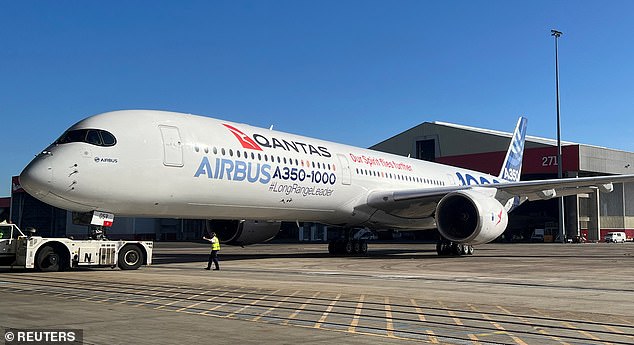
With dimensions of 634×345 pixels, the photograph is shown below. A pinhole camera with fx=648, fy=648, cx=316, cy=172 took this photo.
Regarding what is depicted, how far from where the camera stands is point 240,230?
24.4 metres

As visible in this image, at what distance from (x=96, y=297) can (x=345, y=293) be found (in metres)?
4.32

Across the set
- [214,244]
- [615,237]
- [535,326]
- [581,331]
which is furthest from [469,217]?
[615,237]

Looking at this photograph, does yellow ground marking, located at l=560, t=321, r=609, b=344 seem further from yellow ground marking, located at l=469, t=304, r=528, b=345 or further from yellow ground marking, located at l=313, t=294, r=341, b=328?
yellow ground marking, located at l=313, t=294, r=341, b=328

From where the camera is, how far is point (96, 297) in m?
10.8

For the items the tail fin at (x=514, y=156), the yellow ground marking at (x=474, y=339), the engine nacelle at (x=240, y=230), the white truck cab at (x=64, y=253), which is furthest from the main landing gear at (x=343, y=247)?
the yellow ground marking at (x=474, y=339)

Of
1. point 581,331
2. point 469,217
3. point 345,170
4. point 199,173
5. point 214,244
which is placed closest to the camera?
point 581,331

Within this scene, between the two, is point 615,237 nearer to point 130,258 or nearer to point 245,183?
point 245,183

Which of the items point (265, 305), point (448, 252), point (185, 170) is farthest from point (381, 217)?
point (265, 305)

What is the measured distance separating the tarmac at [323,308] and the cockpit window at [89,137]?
3604 millimetres

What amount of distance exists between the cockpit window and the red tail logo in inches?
172

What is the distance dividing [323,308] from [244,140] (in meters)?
12.0

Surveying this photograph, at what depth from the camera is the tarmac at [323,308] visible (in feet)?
23.8

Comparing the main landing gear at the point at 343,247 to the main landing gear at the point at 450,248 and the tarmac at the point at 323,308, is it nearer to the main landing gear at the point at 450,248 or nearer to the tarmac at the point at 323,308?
the main landing gear at the point at 450,248

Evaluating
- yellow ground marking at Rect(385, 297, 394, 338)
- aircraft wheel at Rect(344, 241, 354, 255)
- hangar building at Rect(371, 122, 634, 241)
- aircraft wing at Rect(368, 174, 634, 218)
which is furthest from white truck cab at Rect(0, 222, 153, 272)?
hangar building at Rect(371, 122, 634, 241)
